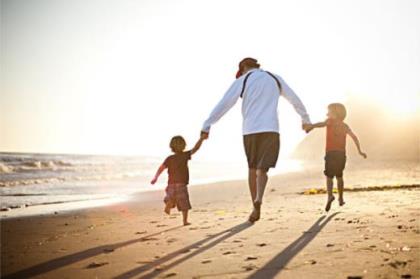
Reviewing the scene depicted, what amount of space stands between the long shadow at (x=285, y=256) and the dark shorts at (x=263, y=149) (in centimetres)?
113

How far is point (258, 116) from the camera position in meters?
6.04

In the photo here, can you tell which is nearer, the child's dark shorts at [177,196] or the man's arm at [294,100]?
the man's arm at [294,100]

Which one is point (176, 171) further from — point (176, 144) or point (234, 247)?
point (234, 247)

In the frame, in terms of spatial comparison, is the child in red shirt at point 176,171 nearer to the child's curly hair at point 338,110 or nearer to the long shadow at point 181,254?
the long shadow at point 181,254

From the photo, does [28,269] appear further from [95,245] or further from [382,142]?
[382,142]

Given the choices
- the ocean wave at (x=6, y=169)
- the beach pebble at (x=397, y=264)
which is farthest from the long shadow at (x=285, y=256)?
the ocean wave at (x=6, y=169)

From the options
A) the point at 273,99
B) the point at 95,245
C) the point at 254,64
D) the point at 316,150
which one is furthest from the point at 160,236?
the point at 316,150

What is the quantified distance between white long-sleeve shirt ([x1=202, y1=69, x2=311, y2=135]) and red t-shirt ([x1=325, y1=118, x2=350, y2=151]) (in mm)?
2275

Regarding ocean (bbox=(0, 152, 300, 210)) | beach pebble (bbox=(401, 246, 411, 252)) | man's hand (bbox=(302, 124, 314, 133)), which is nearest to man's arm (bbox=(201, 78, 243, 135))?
man's hand (bbox=(302, 124, 314, 133))

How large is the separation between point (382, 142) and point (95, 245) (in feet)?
343

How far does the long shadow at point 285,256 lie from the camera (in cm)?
329

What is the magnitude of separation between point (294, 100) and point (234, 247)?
9.45 feet

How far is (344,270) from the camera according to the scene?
3215 millimetres

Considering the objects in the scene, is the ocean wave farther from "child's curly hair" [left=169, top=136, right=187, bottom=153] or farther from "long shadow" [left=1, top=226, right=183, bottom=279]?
"long shadow" [left=1, top=226, right=183, bottom=279]
